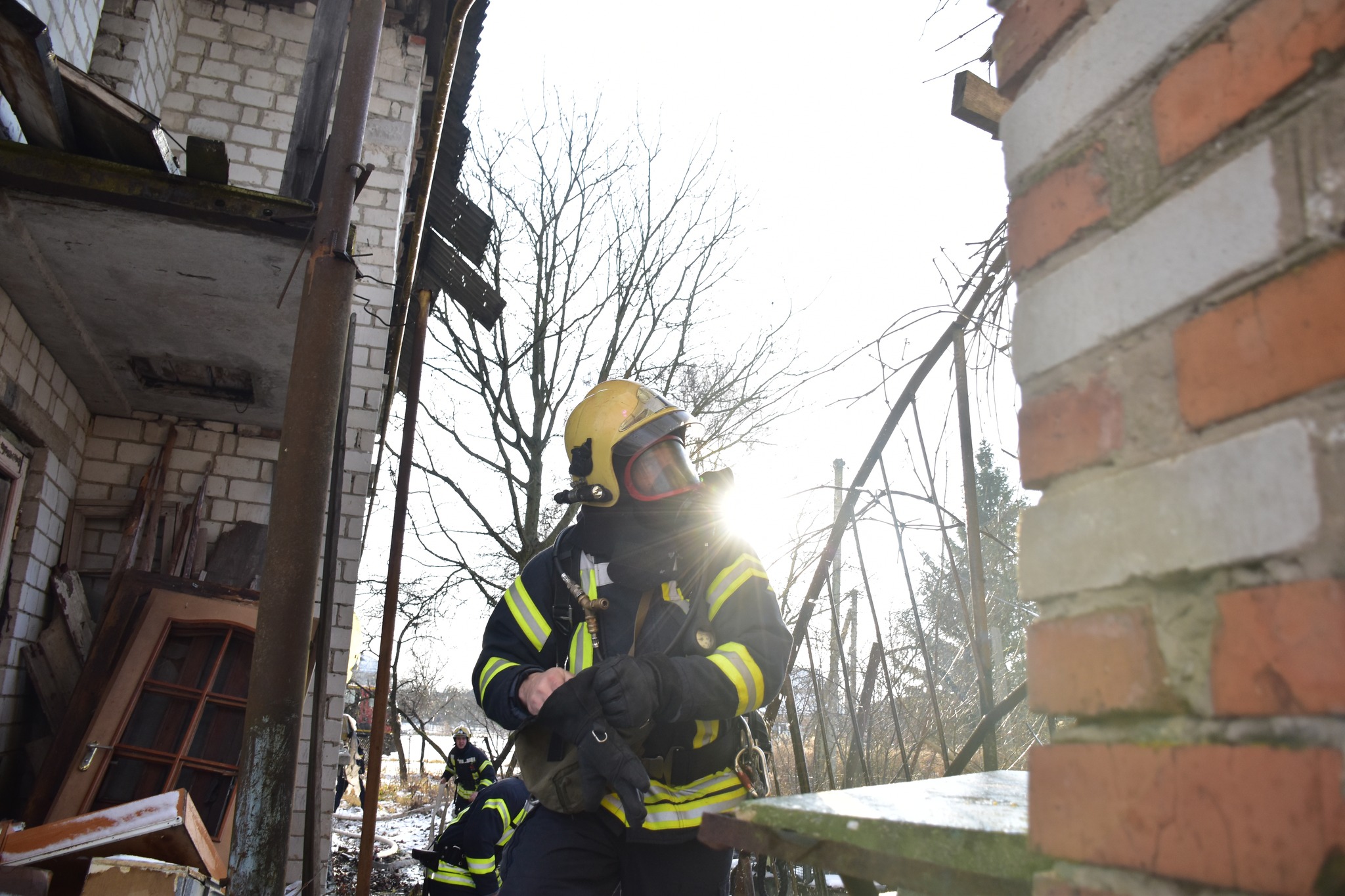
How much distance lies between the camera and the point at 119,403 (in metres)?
5.00

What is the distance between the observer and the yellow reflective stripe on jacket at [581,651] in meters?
2.49

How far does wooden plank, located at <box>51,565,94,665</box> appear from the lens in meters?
4.53

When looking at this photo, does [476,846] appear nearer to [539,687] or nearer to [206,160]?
[539,687]

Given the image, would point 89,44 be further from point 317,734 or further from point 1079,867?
point 1079,867

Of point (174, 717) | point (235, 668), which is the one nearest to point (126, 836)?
point (174, 717)

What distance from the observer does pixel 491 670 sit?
2.51 m

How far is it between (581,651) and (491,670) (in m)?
0.27

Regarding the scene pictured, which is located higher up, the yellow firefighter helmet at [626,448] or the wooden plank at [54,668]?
the yellow firefighter helmet at [626,448]

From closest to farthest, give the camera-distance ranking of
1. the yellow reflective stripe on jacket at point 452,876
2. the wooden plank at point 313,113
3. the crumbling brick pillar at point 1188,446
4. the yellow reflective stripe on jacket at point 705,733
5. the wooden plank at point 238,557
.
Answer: the crumbling brick pillar at point 1188,446, the yellow reflective stripe on jacket at point 705,733, the wooden plank at point 313,113, the wooden plank at point 238,557, the yellow reflective stripe on jacket at point 452,876

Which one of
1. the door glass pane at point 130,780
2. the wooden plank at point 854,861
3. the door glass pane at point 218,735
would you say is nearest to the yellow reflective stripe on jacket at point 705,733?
the wooden plank at point 854,861

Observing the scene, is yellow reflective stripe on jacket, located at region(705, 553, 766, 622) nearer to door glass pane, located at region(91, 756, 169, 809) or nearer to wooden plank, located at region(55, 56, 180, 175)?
wooden plank, located at region(55, 56, 180, 175)

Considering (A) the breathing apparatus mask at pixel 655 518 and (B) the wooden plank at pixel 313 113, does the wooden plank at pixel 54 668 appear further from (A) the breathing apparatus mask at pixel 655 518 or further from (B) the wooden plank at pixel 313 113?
(A) the breathing apparatus mask at pixel 655 518

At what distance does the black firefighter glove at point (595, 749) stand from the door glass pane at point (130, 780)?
2937 millimetres

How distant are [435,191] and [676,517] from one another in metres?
5.80
